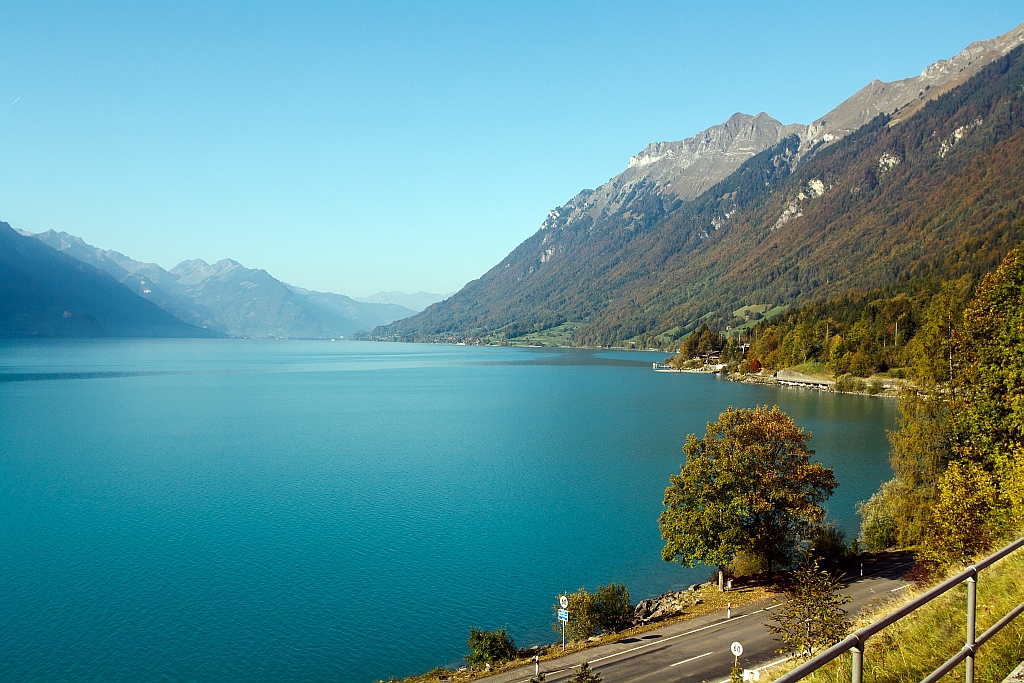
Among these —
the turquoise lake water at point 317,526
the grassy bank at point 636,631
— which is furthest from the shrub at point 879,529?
the grassy bank at point 636,631

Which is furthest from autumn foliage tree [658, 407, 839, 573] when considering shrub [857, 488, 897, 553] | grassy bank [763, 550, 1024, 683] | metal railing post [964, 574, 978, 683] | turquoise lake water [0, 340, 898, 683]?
metal railing post [964, 574, 978, 683]

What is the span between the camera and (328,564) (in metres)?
39.3

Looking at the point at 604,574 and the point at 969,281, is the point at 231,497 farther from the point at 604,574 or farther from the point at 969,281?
the point at 969,281

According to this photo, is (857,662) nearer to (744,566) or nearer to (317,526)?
(744,566)

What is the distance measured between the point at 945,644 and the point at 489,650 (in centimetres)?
2197


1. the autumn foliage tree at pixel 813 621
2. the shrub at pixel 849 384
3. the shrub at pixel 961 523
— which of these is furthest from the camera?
the shrub at pixel 849 384

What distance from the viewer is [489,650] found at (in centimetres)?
2741

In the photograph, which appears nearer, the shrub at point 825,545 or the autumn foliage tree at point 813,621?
the autumn foliage tree at point 813,621

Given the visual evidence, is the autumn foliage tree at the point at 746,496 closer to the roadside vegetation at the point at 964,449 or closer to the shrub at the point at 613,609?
the shrub at the point at 613,609

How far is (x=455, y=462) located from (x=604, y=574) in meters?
31.7

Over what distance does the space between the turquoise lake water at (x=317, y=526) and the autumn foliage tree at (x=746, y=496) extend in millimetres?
4645

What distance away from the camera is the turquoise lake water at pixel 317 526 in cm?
3022

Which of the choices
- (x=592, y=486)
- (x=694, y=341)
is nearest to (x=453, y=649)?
(x=592, y=486)

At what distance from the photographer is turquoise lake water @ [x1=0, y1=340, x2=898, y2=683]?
30.2 meters
